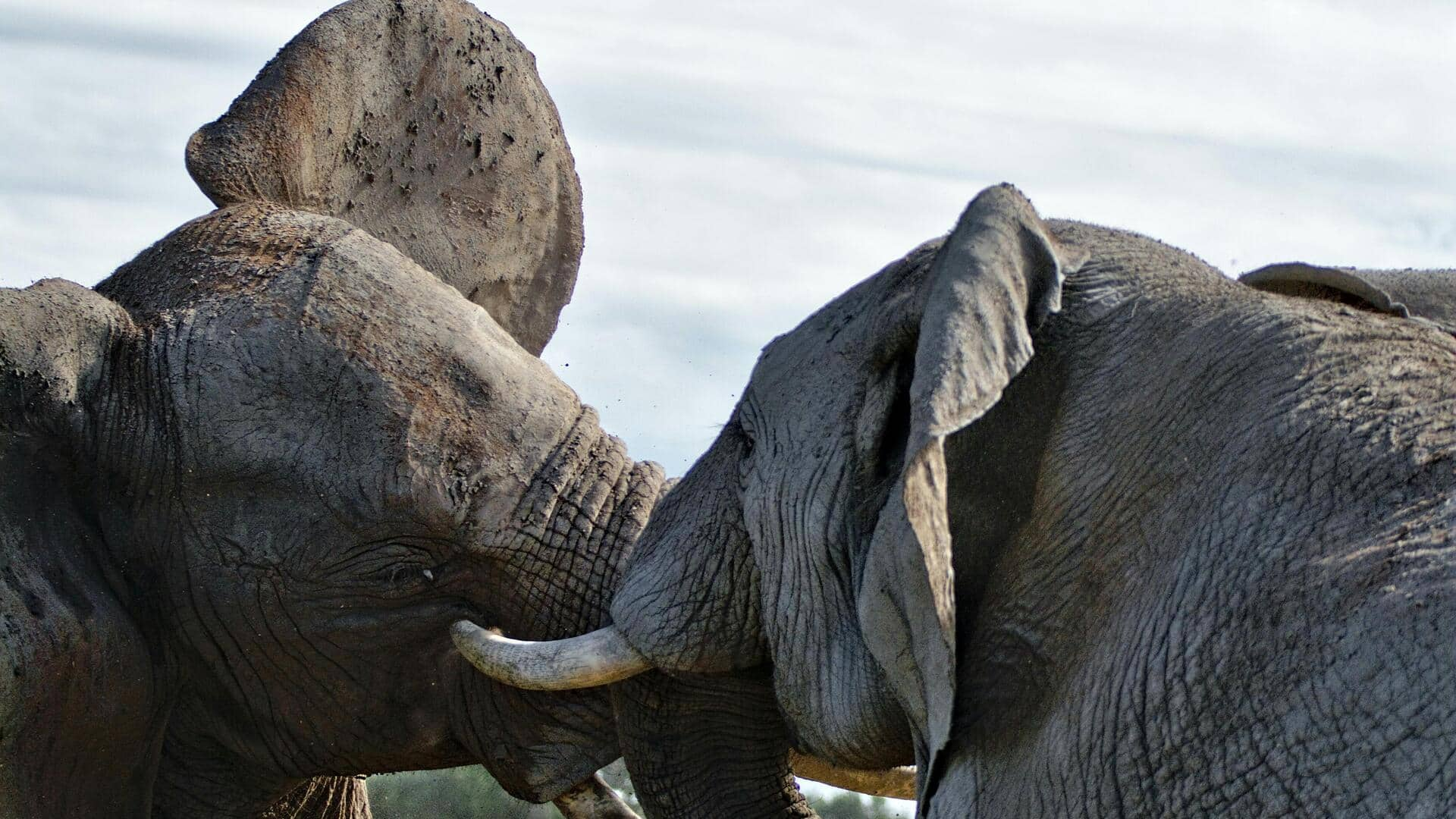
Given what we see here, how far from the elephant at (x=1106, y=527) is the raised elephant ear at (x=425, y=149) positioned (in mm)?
1828

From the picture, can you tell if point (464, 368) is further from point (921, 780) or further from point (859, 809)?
point (859, 809)

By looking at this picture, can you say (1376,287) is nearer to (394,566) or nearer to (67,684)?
(394,566)

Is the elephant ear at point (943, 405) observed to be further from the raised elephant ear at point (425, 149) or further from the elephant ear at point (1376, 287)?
the raised elephant ear at point (425, 149)

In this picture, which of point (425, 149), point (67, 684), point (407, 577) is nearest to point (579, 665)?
point (407, 577)

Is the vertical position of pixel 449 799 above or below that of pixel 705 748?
below

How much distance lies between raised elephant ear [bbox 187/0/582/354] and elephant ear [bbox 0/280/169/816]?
0.59m

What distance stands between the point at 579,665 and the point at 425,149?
1.92 metres

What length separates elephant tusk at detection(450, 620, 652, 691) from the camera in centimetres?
354

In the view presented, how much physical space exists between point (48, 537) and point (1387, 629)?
2.84 metres

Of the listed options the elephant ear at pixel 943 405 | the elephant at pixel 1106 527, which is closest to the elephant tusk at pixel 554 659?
the elephant at pixel 1106 527

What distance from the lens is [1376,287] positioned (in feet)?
9.55

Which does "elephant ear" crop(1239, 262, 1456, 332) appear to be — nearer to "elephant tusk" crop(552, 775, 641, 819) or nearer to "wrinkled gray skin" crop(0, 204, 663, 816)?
"wrinkled gray skin" crop(0, 204, 663, 816)

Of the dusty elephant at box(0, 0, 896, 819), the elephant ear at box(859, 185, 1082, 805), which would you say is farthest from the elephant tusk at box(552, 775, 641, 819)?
the elephant ear at box(859, 185, 1082, 805)

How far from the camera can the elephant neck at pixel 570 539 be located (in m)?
4.13
